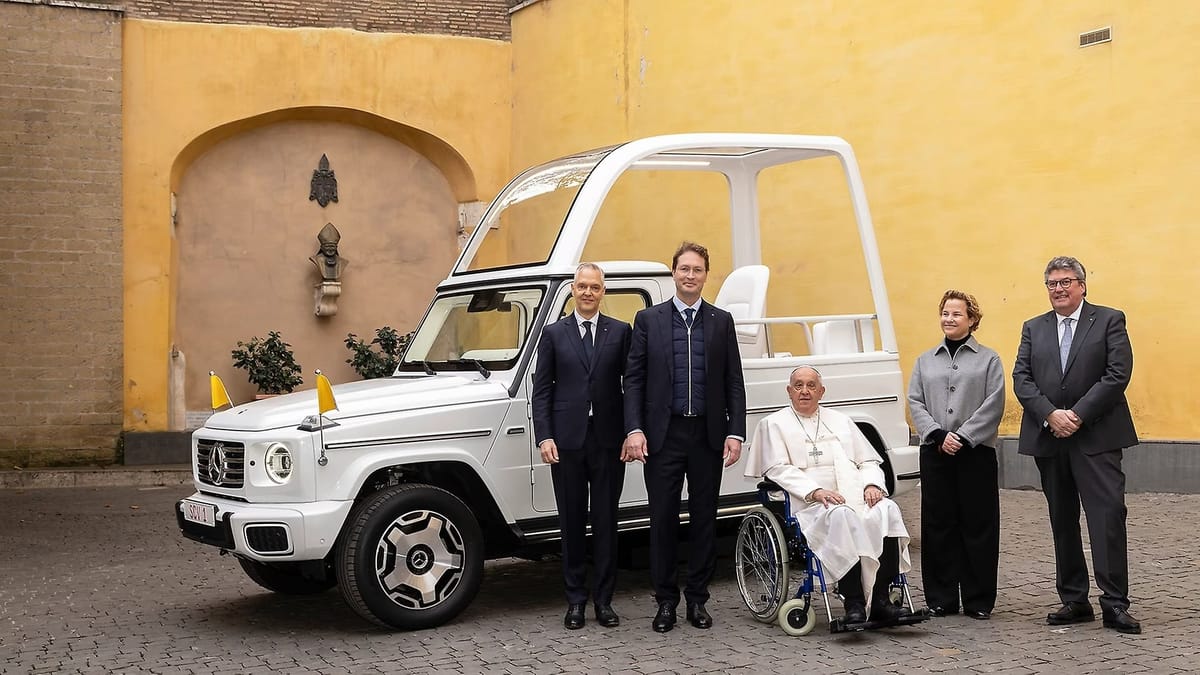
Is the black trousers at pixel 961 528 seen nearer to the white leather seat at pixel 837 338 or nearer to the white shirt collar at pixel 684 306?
the white shirt collar at pixel 684 306

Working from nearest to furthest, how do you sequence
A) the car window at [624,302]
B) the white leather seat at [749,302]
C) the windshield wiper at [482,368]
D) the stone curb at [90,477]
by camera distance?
the windshield wiper at [482,368] < the car window at [624,302] < the white leather seat at [749,302] < the stone curb at [90,477]

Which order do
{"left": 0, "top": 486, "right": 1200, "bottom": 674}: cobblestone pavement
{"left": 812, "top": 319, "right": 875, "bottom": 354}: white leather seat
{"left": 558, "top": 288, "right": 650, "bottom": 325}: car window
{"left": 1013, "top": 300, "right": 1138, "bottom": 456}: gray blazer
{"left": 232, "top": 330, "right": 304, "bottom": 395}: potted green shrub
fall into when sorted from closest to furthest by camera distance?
{"left": 0, "top": 486, "right": 1200, "bottom": 674}: cobblestone pavement < {"left": 1013, "top": 300, "right": 1138, "bottom": 456}: gray blazer < {"left": 558, "top": 288, "right": 650, "bottom": 325}: car window < {"left": 812, "top": 319, "right": 875, "bottom": 354}: white leather seat < {"left": 232, "top": 330, "right": 304, "bottom": 395}: potted green shrub

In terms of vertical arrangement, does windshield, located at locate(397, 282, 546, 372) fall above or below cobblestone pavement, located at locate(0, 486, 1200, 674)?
above

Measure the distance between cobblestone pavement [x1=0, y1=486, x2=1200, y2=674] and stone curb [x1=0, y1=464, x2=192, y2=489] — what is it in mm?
5486

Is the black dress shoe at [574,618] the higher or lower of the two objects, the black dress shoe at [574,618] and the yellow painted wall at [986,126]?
the lower

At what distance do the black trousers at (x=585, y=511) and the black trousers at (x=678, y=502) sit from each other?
0.70 ft

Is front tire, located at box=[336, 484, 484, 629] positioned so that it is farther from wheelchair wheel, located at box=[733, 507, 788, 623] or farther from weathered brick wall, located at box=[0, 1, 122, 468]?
weathered brick wall, located at box=[0, 1, 122, 468]

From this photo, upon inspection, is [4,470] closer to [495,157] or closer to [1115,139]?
[495,157]

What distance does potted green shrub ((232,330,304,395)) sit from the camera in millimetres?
15781

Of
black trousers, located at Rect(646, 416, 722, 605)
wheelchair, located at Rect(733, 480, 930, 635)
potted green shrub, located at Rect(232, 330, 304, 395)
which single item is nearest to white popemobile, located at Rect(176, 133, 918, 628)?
black trousers, located at Rect(646, 416, 722, 605)

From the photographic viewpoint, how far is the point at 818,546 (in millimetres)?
6094

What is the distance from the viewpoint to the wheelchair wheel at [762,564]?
635 centimetres

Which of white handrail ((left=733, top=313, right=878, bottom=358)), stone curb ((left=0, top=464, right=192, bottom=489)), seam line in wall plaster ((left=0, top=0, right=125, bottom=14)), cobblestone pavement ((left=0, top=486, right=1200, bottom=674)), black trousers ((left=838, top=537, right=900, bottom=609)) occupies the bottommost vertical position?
cobblestone pavement ((left=0, top=486, right=1200, bottom=674))

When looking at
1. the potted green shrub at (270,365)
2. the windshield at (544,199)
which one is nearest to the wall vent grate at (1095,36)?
the windshield at (544,199)
